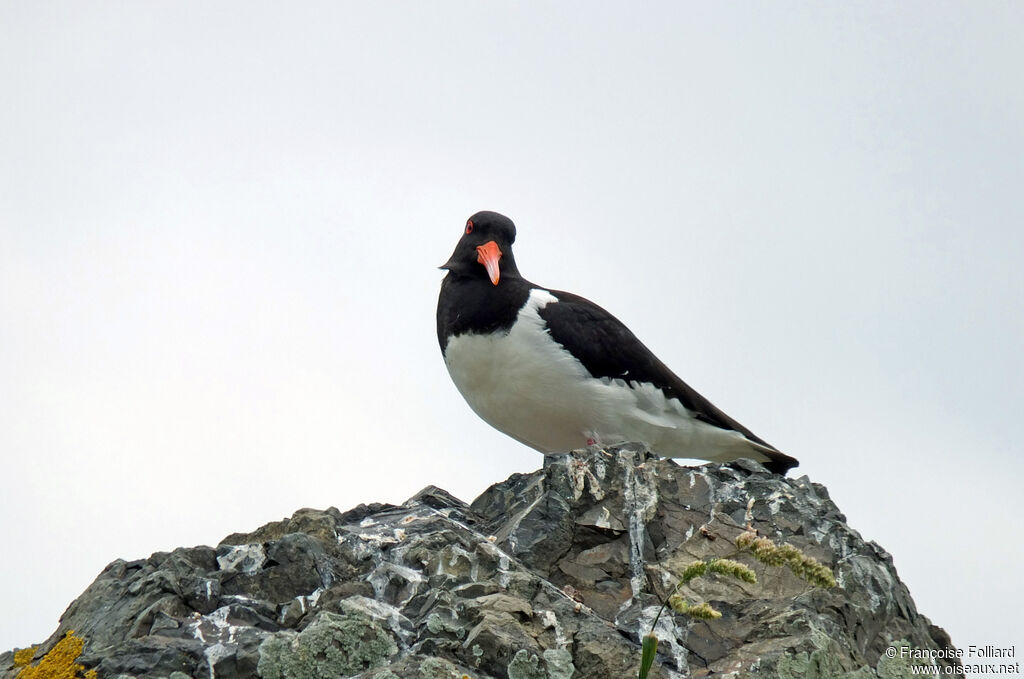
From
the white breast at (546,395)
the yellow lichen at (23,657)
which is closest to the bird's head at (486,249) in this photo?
the white breast at (546,395)

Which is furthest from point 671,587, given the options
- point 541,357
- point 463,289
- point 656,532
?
point 463,289

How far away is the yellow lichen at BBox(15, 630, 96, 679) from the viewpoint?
6328 mm

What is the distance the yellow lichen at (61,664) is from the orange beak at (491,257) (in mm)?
5153

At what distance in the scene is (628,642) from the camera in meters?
6.50

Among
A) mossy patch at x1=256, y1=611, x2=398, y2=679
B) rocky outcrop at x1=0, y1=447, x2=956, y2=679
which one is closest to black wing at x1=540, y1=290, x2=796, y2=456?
rocky outcrop at x1=0, y1=447, x2=956, y2=679

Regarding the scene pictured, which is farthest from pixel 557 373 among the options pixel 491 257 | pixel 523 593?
pixel 523 593

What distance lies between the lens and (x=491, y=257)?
36.5 ft

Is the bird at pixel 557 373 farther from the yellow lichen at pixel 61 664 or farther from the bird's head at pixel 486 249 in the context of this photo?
the yellow lichen at pixel 61 664

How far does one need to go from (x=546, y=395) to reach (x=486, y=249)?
158 centimetres

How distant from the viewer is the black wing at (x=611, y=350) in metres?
10.5

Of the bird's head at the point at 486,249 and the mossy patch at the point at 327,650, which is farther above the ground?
the bird's head at the point at 486,249

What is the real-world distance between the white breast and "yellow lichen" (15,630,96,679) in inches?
179

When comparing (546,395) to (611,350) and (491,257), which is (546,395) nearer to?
(611,350)

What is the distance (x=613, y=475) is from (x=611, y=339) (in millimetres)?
2948
